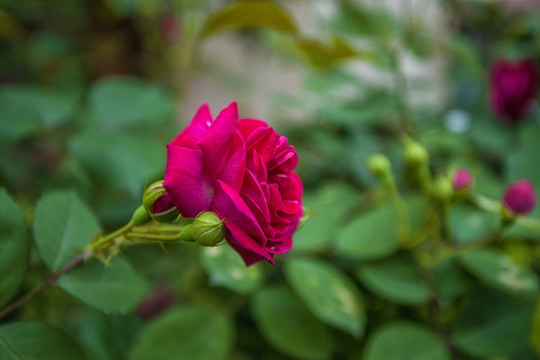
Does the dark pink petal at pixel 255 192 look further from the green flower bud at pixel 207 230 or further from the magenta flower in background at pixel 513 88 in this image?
the magenta flower in background at pixel 513 88

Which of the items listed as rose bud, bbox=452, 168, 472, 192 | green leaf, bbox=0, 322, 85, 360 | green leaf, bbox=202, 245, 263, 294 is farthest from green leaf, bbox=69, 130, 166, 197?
rose bud, bbox=452, 168, 472, 192

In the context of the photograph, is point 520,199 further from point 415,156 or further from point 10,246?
point 10,246

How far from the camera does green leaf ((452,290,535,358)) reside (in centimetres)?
44

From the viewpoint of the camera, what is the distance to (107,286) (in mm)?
300

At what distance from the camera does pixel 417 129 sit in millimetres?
809

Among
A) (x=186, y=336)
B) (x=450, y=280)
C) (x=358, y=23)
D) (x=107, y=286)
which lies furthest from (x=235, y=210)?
(x=358, y=23)

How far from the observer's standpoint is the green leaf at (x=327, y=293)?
407 millimetres

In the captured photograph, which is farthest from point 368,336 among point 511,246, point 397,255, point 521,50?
point 521,50

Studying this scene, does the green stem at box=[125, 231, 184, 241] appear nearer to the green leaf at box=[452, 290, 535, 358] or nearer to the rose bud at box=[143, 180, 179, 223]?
the rose bud at box=[143, 180, 179, 223]

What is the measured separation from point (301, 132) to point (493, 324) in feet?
1.90

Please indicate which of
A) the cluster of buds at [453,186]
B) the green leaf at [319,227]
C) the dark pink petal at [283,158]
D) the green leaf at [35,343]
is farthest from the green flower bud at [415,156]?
the green leaf at [35,343]

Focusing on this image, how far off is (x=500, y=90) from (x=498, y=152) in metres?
0.11

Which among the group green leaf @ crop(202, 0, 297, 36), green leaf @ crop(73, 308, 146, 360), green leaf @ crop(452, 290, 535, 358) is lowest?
green leaf @ crop(452, 290, 535, 358)

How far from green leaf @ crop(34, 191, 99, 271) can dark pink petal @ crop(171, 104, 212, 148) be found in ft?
0.37
